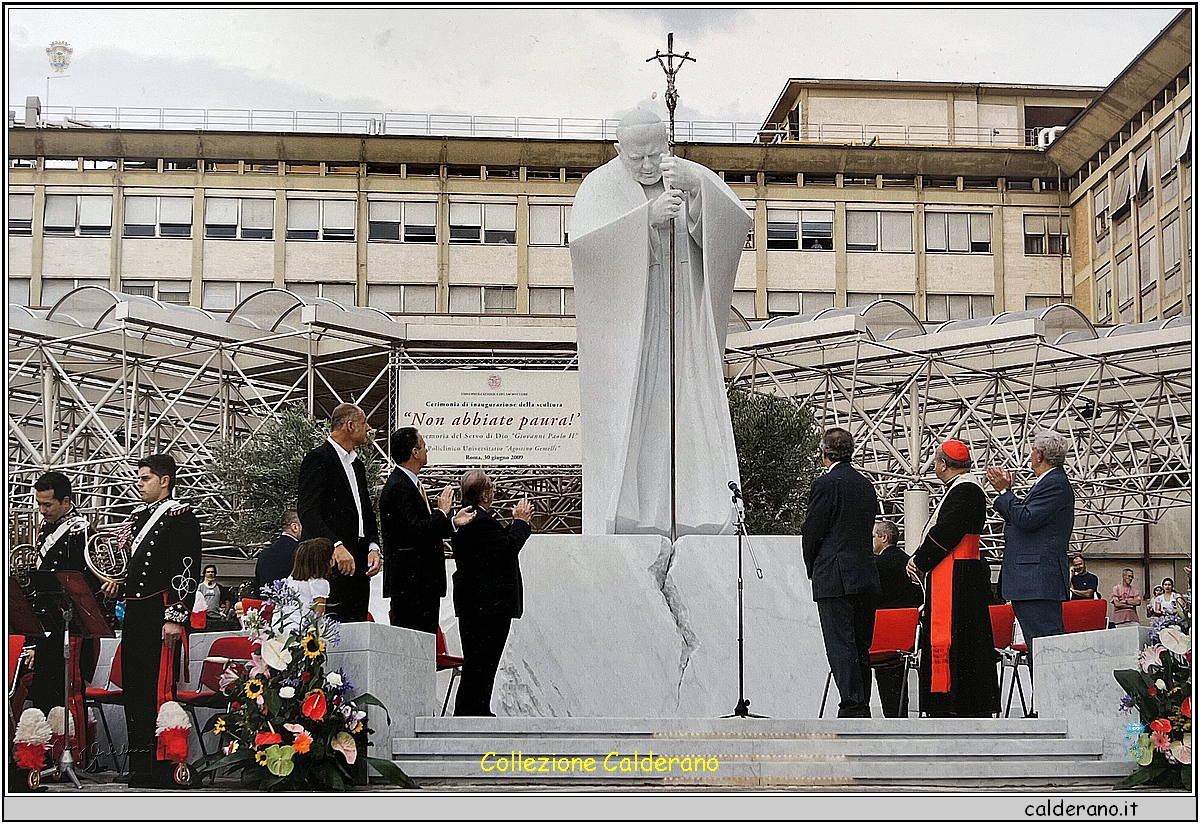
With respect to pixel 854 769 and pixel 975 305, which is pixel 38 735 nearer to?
pixel 854 769

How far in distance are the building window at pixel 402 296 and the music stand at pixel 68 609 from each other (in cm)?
3684

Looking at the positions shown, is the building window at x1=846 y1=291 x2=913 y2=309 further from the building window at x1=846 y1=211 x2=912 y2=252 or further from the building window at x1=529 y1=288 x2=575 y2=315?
the building window at x1=529 y1=288 x2=575 y2=315

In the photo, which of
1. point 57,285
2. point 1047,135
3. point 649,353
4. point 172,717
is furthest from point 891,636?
point 1047,135

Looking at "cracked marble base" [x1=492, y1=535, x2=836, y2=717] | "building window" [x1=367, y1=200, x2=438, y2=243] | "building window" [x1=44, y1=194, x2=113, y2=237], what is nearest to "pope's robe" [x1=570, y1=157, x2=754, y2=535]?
"cracked marble base" [x1=492, y1=535, x2=836, y2=717]

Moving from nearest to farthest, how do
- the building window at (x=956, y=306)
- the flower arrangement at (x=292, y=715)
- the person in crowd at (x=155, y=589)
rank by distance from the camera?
1. the flower arrangement at (x=292, y=715)
2. the person in crowd at (x=155, y=589)
3. the building window at (x=956, y=306)

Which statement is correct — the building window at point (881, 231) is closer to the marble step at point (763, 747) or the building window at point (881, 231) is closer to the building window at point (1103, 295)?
the building window at point (1103, 295)

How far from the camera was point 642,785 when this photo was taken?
6523mm

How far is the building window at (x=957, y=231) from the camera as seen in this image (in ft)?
150

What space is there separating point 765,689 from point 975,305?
38.8 m

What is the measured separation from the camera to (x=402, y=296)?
146ft

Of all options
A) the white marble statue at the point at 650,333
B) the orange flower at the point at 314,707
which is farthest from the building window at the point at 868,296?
the orange flower at the point at 314,707

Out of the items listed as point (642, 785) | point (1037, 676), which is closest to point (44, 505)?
point (642, 785)

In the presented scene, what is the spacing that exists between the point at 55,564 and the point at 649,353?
378 centimetres

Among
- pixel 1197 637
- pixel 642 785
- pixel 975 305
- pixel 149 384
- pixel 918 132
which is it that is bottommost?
pixel 642 785
